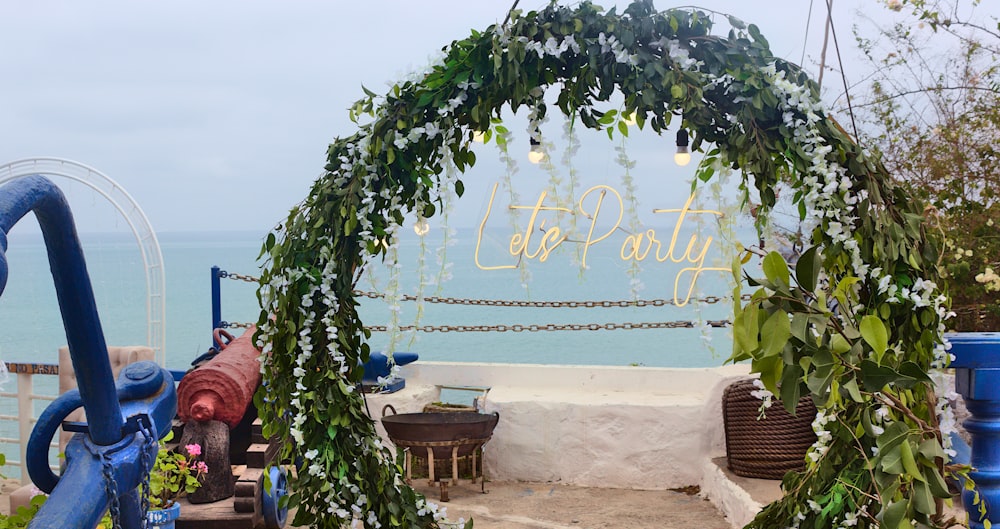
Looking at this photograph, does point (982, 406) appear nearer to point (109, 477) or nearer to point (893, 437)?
point (893, 437)

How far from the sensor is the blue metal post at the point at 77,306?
4.00 ft

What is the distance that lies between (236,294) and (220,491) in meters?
34.3

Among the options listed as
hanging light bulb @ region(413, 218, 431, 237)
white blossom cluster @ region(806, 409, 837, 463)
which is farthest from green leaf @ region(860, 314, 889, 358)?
hanging light bulb @ region(413, 218, 431, 237)

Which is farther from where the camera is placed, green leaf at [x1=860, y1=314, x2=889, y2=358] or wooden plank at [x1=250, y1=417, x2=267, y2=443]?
wooden plank at [x1=250, y1=417, x2=267, y2=443]

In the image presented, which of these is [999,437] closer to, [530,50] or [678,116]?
[678,116]

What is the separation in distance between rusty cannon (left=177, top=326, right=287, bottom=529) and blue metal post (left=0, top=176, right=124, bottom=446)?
3.28m

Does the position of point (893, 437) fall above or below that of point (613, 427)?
above

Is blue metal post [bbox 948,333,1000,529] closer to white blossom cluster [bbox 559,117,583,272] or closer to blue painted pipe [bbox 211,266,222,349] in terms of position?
white blossom cluster [bbox 559,117,583,272]

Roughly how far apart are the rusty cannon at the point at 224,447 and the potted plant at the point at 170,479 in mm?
84

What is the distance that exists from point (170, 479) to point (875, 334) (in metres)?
4.09

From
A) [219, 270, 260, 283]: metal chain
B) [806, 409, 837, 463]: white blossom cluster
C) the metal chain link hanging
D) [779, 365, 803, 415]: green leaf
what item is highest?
[779, 365, 803, 415]: green leaf

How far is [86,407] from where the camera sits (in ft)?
4.69

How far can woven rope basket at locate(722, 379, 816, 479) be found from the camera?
17.0ft

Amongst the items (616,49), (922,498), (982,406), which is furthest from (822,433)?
(922,498)
